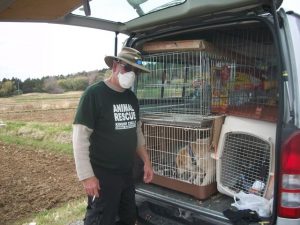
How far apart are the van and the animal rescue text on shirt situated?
0.44 metres

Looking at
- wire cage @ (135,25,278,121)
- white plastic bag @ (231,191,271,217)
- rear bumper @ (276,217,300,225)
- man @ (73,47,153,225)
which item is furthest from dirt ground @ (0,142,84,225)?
rear bumper @ (276,217,300,225)

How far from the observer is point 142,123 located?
338cm

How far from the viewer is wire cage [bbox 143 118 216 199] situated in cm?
302

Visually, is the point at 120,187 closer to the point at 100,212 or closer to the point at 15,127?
the point at 100,212

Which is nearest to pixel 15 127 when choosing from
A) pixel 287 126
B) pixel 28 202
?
pixel 28 202

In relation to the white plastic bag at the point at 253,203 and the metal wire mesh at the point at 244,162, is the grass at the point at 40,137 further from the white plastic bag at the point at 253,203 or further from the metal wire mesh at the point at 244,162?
the white plastic bag at the point at 253,203

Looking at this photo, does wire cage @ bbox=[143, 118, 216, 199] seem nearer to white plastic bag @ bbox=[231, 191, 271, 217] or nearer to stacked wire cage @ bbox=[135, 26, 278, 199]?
stacked wire cage @ bbox=[135, 26, 278, 199]

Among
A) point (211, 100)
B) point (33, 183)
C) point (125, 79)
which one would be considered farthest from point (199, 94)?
point (33, 183)

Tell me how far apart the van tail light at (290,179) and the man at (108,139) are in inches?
47.8

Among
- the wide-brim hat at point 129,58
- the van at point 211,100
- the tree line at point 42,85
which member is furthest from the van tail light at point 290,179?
the tree line at point 42,85

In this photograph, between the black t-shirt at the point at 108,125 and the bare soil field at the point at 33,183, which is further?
the bare soil field at the point at 33,183

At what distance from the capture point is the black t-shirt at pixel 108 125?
2584mm

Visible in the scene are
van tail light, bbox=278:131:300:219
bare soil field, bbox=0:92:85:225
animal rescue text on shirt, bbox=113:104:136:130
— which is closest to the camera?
van tail light, bbox=278:131:300:219

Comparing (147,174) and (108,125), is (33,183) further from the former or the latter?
(108,125)
